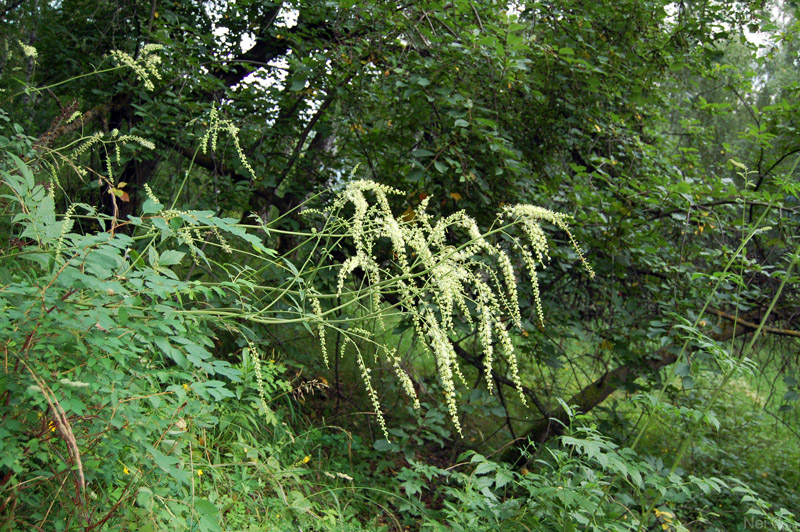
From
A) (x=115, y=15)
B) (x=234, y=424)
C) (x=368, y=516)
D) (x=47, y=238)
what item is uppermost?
(x=115, y=15)

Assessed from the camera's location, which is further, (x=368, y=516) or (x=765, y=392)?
(x=765, y=392)

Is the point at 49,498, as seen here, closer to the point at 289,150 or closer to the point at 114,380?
the point at 114,380

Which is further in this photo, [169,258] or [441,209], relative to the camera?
[441,209]

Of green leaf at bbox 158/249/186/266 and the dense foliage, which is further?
the dense foliage

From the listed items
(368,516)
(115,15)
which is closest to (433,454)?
(368,516)

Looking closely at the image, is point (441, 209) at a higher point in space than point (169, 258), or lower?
A: higher

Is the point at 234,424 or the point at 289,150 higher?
the point at 289,150

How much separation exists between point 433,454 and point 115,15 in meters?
4.11

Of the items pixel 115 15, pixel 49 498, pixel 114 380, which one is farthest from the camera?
pixel 115 15

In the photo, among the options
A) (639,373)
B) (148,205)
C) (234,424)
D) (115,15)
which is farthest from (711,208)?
(115,15)

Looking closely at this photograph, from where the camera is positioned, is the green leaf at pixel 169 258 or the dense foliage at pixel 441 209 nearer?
the green leaf at pixel 169 258

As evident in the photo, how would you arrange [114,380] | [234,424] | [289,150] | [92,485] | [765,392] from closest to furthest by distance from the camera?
[114,380] < [92,485] < [234,424] < [289,150] < [765,392]

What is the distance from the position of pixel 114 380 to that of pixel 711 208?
3628 mm

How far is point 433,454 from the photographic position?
4367 millimetres
